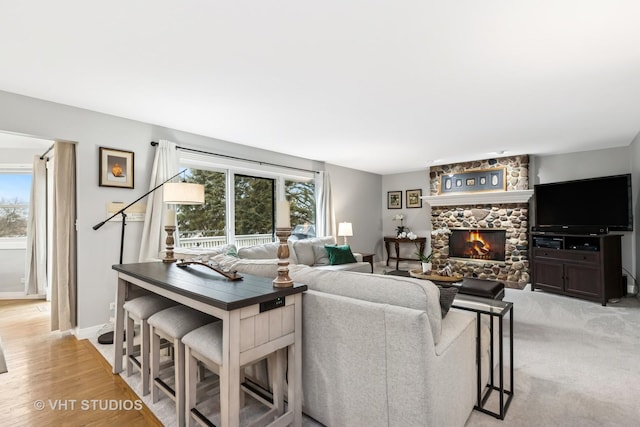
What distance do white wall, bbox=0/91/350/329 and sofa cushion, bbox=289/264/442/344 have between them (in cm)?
257

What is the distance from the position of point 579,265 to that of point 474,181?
7.59ft

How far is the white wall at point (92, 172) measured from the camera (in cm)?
283

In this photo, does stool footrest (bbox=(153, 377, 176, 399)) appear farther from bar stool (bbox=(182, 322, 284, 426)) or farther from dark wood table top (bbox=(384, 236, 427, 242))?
dark wood table top (bbox=(384, 236, 427, 242))

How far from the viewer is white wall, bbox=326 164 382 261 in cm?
652

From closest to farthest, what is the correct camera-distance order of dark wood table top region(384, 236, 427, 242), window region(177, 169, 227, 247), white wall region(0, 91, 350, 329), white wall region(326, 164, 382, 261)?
white wall region(0, 91, 350, 329) < window region(177, 169, 227, 247) < white wall region(326, 164, 382, 261) < dark wood table top region(384, 236, 427, 242)

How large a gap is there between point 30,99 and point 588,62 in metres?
4.67

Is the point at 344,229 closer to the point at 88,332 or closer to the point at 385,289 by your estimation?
the point at 88,332

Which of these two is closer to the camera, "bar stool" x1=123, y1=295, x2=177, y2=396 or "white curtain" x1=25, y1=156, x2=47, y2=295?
"bar stool" x1=123, y1=295, x2=177, y2=396

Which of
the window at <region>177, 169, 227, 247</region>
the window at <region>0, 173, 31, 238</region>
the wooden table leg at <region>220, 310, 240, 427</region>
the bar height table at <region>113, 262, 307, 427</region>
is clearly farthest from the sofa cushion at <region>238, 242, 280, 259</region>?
the window at <region>0, 173, 31, 238</region>

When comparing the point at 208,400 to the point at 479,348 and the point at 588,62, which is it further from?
the point at 588,62

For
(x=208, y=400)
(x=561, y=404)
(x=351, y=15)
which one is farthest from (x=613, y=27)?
(x=208, y=400)

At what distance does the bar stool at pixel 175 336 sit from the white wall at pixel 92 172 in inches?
65.4

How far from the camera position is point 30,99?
2.82m

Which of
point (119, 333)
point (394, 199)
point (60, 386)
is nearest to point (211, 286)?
point (119, 333)
